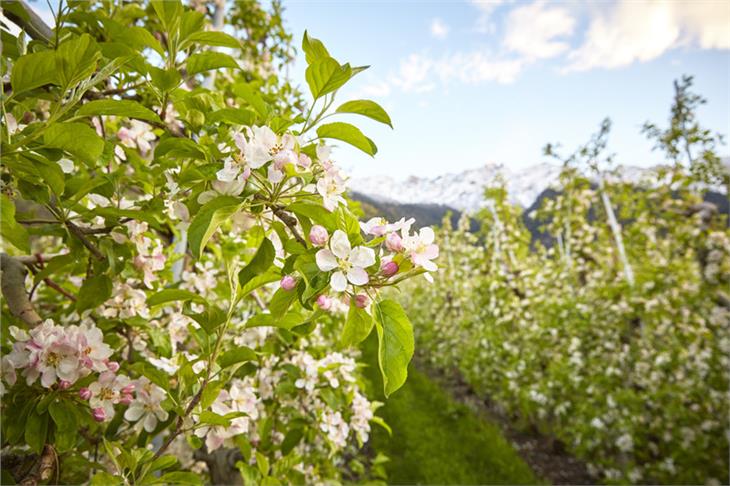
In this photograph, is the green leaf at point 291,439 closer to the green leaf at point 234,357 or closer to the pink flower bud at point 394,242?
the green leaf at point 234,357

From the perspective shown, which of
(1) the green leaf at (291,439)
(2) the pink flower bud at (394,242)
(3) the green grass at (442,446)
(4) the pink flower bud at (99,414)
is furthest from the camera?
(3) the green grass at (442,446)

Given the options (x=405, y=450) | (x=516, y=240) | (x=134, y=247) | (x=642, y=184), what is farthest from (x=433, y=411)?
(x=134, y=247)

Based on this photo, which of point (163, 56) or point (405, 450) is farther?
point (405, 450)

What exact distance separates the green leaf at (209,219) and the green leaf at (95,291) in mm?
574

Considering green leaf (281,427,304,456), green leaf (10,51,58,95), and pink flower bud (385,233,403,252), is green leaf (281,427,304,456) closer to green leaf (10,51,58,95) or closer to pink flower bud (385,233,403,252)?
pink flower bud (385,233,403,252)

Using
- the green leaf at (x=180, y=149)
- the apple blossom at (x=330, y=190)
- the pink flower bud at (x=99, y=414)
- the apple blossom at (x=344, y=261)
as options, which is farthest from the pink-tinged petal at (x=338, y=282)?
the pink flower bud at (x=99, y=414)

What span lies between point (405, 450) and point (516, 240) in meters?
3.92

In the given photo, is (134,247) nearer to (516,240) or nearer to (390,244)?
(390,244)

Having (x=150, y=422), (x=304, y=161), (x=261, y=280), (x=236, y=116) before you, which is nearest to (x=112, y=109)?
(x=236, y=116)

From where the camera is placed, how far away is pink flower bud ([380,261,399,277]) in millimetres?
643

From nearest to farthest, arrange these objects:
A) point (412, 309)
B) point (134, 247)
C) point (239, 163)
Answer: point (239, 163)
point (134, 247)
point (412, 309)

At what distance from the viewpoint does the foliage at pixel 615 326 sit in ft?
12.3

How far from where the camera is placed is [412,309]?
11336 mm

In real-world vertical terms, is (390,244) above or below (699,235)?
below
